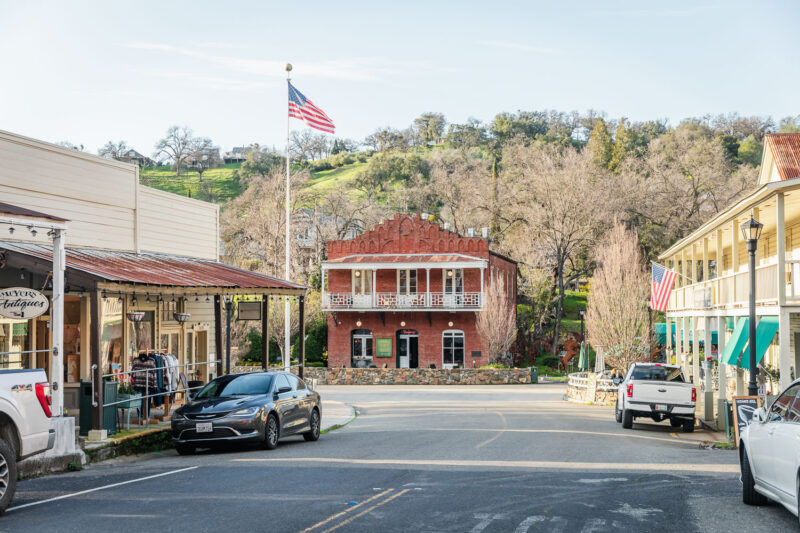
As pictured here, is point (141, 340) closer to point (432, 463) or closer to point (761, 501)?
point (432, 463)

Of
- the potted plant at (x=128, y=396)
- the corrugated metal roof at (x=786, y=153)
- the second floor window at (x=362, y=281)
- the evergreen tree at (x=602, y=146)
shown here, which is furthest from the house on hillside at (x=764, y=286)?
the evergreen tree at (x=602, y=146)

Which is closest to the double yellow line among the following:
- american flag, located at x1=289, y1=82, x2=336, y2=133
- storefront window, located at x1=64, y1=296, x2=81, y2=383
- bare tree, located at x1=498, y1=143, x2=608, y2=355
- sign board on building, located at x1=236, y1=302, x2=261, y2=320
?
storefront window, located at x1=64, y1=296, x2=81, y2=383

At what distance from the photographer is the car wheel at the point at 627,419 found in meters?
22.9

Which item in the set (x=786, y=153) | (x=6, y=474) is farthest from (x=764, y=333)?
(x=6, y=474)

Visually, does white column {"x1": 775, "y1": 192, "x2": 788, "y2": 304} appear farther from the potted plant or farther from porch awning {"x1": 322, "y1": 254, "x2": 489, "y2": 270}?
porch awning {"x1": 322, "y1": 254, "x2": 489, "y2": 270}

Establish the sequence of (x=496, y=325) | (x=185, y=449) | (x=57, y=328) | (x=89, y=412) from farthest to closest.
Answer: (x=496, y=325)
(x=185, y=449)
(x=89, y=412)
(x=57, y=328)

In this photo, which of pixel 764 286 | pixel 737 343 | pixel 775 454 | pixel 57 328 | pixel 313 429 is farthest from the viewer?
pixel 737 343

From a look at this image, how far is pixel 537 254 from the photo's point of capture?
6619cm

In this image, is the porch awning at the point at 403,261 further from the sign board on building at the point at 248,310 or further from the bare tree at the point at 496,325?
the sign board on building at the point at 248,310

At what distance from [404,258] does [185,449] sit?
133 ft

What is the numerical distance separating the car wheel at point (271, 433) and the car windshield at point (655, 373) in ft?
36.3

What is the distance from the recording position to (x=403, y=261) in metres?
55.9

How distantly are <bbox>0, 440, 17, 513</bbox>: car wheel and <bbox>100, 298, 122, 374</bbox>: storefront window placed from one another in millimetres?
11664

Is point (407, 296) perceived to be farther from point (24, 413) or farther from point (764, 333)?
point (24, 413)
